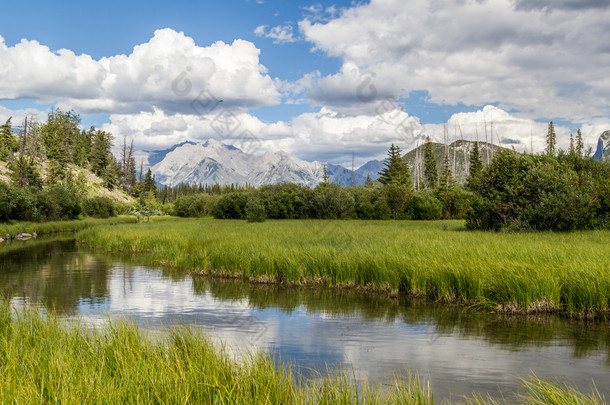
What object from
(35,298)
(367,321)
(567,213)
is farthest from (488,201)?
(35,298)

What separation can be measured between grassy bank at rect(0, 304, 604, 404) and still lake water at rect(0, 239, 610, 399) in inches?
60.2

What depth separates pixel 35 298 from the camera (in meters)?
16.0

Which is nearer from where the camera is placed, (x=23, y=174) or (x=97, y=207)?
(x=97, y=207)

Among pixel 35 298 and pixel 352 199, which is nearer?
pixel 35 298

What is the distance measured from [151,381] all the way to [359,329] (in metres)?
7.57

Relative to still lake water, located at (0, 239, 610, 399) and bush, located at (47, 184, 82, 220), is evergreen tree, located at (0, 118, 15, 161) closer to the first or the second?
bush, located at (47, 184, 82, 220)

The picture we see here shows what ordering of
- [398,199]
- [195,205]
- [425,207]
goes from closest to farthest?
[425,207]
[398,199]
[195,205]

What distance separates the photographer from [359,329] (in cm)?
Result: 1188

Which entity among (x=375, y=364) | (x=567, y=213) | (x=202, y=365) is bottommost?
(x=375, y=364)

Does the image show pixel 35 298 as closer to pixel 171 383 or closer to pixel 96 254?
pixel 171 383

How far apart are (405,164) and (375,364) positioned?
88.9 metres

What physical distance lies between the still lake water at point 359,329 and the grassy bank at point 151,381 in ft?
5.02

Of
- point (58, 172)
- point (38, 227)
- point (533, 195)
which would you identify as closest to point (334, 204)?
point (533, 195)

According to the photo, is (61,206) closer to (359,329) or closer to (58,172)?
(58,172)
